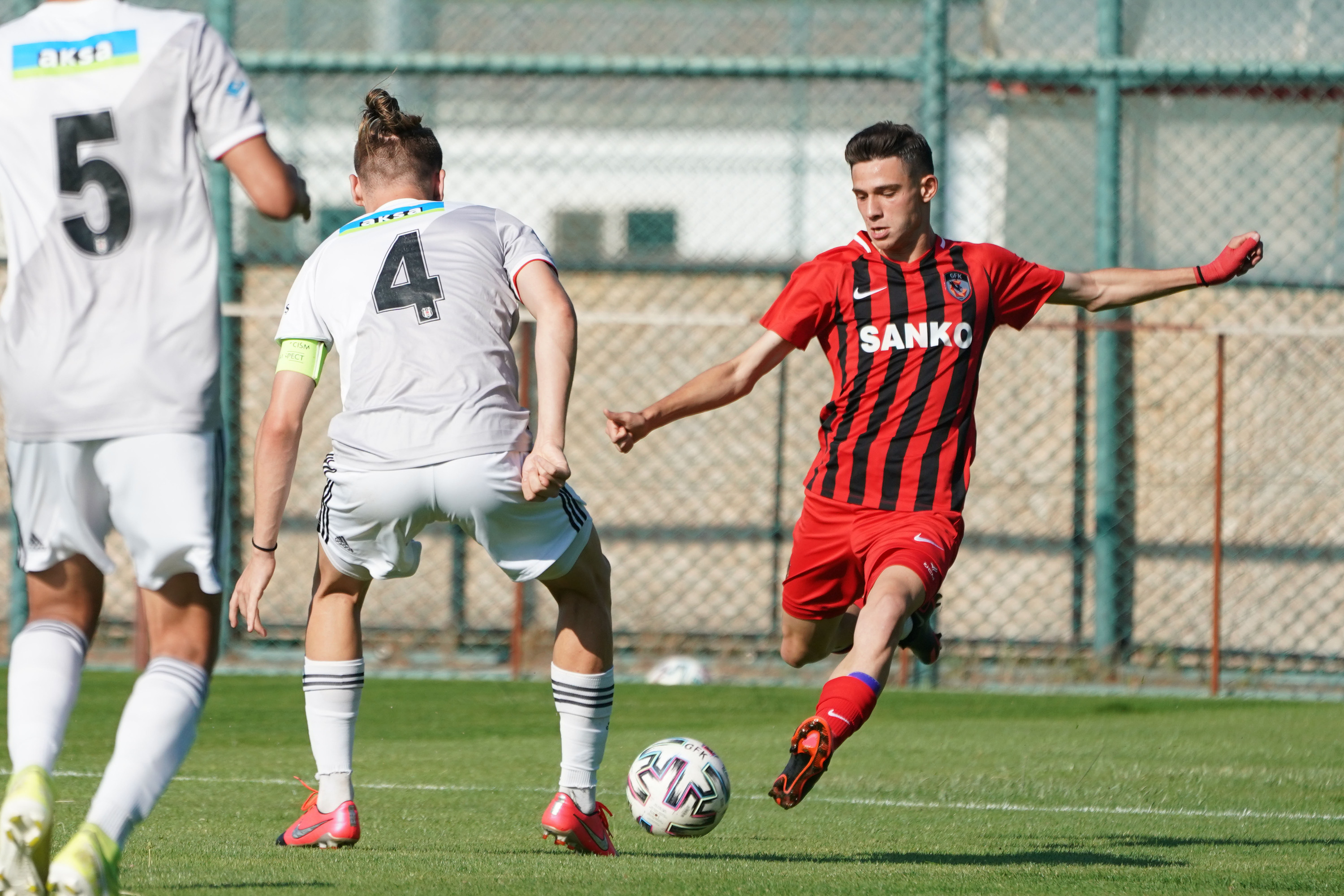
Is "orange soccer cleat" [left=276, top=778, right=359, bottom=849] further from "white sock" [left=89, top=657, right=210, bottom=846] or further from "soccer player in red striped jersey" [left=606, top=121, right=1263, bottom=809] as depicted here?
"soccer player in red striped jersey" [left=606, top=121, right=1263, bottom=809]

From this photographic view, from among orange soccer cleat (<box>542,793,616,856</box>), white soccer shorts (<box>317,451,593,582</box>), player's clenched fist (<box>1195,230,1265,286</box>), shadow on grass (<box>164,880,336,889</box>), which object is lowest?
orange soccer cleat (<box>542,793,616,856</box>)

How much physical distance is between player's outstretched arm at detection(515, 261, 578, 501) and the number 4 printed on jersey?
227 mm

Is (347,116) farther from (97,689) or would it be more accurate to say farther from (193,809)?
(193,809)

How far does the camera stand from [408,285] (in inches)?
164

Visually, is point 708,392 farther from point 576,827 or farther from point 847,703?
point 576,827

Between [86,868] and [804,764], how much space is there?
68.3 inches

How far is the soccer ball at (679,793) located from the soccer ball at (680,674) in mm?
4191

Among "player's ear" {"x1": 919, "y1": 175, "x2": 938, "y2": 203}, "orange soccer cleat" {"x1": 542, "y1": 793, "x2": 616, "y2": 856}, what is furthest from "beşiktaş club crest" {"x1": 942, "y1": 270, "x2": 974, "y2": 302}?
"orange soccer cleat" {"x1": 542, "y1": 793, "x2": 616, "y2": 856}

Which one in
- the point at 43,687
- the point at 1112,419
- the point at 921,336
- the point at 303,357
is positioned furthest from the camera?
the point at 1112,419

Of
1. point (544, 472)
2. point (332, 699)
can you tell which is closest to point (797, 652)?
point (332, 699)

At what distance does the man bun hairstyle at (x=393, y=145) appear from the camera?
4.30m

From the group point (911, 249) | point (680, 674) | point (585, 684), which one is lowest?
point (680, 674)

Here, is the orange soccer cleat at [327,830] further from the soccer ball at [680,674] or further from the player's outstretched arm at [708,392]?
the soccer ball at [680,674]

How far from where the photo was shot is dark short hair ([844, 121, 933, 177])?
5.02 metres
